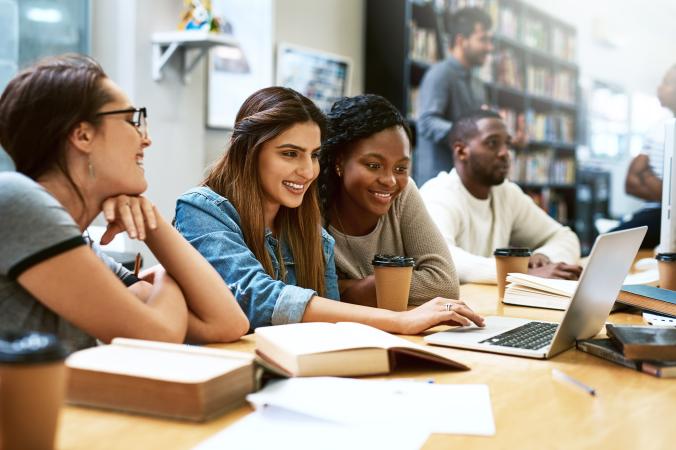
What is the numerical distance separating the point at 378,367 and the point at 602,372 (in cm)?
36

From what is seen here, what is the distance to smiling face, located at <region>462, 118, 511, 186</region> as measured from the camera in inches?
119

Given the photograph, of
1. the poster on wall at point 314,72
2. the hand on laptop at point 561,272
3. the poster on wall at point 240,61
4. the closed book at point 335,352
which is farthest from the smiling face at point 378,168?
the poster on wall at point 314,72

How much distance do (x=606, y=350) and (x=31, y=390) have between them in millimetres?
914

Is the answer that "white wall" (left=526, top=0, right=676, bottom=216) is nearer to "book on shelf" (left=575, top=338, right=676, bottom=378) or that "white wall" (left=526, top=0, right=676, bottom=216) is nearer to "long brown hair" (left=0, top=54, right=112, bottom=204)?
"book on shelf" (left=575, top=338, right=676, bottom=378)

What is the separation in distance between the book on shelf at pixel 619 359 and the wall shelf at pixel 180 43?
2.59 meters

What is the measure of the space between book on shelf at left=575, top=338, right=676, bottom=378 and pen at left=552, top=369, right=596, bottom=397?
119mm

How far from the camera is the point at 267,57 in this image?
4.23m

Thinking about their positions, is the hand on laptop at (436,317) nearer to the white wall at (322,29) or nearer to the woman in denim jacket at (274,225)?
the woman in denim jacket at (274,225)

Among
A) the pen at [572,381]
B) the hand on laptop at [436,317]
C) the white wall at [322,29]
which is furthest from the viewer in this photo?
the white wall at [322,29]

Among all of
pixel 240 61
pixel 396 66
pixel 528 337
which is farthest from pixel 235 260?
pixel 396 66

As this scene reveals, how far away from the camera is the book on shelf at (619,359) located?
3.72 ft

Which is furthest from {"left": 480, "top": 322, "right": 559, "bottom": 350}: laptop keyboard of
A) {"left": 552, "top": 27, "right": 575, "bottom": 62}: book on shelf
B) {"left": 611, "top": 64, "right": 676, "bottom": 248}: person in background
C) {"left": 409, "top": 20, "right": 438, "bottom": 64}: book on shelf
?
{"left": 552, "top": 27, "right": 575, "bottom": 62}: book on shelf

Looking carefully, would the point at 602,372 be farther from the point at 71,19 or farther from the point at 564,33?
the point at 564,33

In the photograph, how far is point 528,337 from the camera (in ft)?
4.53
